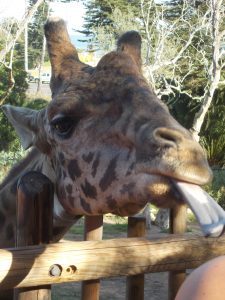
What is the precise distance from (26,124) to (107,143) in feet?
2.38

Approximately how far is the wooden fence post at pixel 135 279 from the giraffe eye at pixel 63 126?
1130 millimetres

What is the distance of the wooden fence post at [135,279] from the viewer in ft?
11.3

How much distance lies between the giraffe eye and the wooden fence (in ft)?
0.75

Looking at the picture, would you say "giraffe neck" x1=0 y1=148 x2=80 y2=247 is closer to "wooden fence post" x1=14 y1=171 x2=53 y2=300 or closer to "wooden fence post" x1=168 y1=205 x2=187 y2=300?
"wooden fence post" x1=14 y1=171 x2=53 y2=300

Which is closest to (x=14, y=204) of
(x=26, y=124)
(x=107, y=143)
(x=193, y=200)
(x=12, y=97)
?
(x=26, y=124)

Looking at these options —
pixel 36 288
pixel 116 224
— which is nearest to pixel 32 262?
pixel 36 288

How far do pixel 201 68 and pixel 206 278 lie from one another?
2011 centimetres

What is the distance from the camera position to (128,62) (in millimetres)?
2559

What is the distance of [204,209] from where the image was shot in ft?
5.67

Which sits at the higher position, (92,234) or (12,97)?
(92,234)

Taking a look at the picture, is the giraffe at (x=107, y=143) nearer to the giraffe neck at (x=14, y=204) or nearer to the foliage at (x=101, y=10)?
the giraffe neck at (x=14, y=204)

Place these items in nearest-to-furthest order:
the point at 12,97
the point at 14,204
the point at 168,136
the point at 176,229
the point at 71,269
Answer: the point at 168,136 → the point at 71,269 → the point at 14,204 → the point at 176,229 → the point at 12,97

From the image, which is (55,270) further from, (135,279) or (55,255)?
(135,279)

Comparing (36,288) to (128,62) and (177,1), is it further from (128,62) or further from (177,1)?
(177,1)
